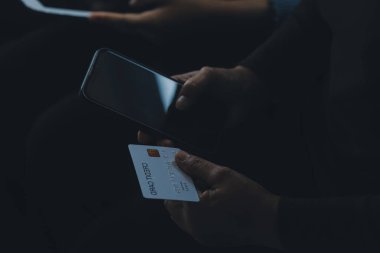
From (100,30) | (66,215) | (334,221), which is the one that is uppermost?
(100,30)

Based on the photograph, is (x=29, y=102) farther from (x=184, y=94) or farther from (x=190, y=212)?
(x=190, y=212)

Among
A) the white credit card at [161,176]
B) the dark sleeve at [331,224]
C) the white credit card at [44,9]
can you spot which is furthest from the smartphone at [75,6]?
the dark sleeve at [331,224]

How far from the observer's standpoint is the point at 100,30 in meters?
1.10

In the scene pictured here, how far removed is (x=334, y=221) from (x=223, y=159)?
0.28 metres

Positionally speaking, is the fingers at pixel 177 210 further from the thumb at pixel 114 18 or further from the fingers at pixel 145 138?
the thumb at pixel 114 18

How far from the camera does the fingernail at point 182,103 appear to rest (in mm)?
841

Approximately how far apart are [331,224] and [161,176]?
217mm

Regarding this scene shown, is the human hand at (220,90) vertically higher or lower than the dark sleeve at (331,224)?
→ higher

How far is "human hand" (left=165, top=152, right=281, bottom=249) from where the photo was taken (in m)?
0.71

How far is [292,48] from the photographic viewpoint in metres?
0.94

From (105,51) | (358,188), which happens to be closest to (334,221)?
(358,188)

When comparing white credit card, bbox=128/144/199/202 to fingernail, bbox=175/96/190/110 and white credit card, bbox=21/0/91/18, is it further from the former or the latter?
white credit card, bbox=21/0/91/18

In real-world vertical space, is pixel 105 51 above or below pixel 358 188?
above

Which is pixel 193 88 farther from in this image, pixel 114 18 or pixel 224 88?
pixel 114 18
